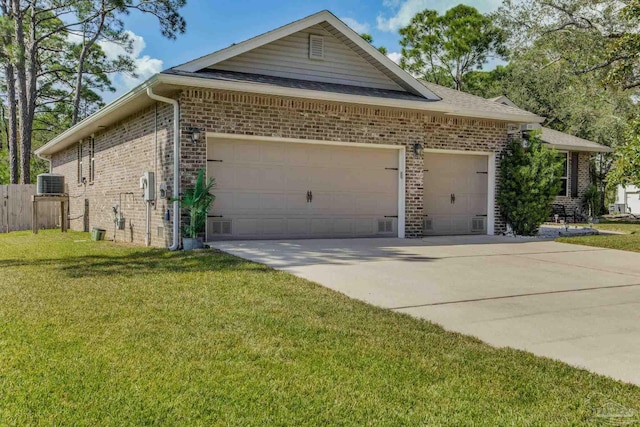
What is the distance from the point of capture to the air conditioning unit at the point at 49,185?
1501 centimetres

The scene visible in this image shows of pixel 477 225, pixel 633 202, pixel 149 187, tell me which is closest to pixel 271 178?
pixel 149 187

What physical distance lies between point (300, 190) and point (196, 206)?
7.74 ft

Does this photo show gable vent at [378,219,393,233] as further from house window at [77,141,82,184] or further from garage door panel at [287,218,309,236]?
house window at [77,141,82,184]

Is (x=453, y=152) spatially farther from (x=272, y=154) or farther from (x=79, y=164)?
(x=79, y=164)

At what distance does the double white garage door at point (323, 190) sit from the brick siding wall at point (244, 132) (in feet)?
1.11

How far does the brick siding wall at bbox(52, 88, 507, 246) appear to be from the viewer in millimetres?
9164

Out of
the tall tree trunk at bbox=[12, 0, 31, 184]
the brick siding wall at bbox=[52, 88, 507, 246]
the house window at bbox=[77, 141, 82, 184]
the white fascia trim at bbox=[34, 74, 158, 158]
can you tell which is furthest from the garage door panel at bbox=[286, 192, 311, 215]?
the tall tree trunk at bbox=[12, 0, 31, 184]

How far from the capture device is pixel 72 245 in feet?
Result: 33.7

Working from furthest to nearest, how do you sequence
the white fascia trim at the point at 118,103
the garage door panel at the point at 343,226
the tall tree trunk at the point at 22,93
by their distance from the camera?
the tall tree trunk at the point at 22,93, the garage door panel at the point at 343,226, the white fascia trim at the point at 118,103

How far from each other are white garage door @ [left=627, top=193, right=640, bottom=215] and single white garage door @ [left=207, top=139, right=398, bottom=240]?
24943mm

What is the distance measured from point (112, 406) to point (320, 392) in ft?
3.58

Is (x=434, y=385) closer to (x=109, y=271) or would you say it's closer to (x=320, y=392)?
(x=320, y=392)

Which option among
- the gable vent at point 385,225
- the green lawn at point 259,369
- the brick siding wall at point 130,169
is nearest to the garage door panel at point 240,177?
the brick siding wall at point 130,169

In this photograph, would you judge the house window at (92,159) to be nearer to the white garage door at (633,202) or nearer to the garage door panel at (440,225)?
the garage door panel at (440,225)
